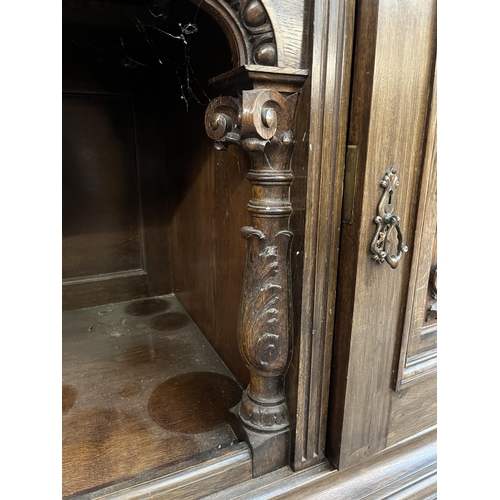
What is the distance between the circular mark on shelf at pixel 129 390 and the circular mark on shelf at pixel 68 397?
93mm

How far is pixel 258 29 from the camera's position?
49 centimetres

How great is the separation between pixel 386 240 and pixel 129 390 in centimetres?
64

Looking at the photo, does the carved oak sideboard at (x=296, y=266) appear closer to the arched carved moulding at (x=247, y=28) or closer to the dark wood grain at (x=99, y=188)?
the arched carved moulding at (x=247, y=28)

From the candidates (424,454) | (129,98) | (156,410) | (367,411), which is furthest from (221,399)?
(129,98)

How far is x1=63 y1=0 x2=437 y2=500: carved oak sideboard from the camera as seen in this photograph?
20.4 inches

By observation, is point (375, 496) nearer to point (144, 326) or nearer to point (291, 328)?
point (291, 328)

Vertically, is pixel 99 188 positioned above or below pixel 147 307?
above

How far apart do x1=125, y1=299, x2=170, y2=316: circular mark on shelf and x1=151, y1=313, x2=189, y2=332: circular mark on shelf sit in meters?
0.05

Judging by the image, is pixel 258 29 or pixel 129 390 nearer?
pixel 258 29

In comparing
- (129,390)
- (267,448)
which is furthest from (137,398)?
(267,448)

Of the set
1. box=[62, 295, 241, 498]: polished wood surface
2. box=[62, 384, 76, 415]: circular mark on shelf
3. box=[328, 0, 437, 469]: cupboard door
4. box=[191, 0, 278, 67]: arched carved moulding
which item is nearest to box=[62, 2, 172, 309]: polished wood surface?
box=[62, 295, 241, 498]: polished wood surface

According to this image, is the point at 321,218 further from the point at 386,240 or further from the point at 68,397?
the point at 68,397

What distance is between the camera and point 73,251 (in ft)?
4.17

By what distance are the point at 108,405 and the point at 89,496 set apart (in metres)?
0.24
